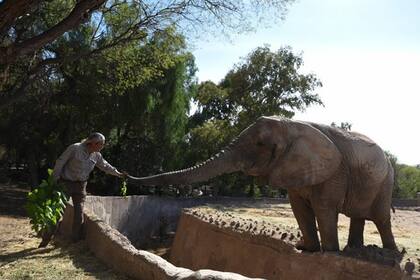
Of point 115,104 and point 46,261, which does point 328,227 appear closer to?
point 46,261

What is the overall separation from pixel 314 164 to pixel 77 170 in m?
4.02

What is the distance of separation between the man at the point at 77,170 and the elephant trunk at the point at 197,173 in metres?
1.93

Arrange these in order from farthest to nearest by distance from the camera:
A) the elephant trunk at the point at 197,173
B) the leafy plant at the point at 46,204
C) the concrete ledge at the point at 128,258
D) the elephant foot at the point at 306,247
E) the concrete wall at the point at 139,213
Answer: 1. the concrete wall at the point at 139,213
2. the leafy plant at the point at 46,204
3. the elephant foot at the point at 306,247
4. the elephant trunk at the point at 197,173
5. the concrete ledge at the point at 128,258

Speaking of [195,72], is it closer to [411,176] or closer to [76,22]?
[76,22]

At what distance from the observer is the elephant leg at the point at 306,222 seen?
8031mm

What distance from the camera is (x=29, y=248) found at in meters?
8.88

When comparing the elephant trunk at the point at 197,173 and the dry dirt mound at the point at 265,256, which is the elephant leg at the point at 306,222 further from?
the elephant trunk at the point at 197,173

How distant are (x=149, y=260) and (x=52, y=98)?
53.8 feet

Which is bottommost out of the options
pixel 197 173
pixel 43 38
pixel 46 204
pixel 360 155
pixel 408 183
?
pixel 46 204

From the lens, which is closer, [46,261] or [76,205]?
[46,261]

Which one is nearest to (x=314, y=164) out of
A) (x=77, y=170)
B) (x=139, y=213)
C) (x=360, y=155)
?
(x=360, y=155)

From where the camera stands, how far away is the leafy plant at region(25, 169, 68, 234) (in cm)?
809

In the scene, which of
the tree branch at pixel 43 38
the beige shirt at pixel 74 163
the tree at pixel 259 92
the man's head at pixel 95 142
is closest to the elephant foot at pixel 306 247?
the man's head at pixel 95 142

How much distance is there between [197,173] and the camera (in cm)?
717
